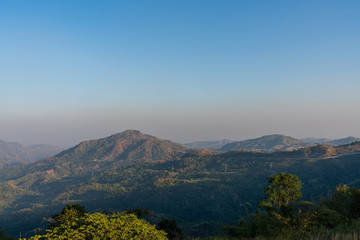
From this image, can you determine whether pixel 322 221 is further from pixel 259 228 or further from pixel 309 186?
pixel 309 186

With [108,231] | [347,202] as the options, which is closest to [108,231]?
[108,231]

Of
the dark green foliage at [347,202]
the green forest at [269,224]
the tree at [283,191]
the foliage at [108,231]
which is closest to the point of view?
the foliage at [108,231]

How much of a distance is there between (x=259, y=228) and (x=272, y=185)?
17437mm

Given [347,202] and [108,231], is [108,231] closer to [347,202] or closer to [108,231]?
[108,231]

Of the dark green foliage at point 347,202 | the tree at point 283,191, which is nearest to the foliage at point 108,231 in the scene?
the dark green foliage at point 347,202

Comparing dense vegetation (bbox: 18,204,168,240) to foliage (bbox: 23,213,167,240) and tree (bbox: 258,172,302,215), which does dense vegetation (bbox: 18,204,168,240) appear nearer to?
foliage (bbox: 23,213,167,240)

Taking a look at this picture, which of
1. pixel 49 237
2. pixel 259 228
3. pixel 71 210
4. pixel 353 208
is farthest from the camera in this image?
pixel 71 210

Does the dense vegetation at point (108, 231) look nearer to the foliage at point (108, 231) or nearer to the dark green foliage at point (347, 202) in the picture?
the foliage at point (108, 231)

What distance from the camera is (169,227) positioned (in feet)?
145

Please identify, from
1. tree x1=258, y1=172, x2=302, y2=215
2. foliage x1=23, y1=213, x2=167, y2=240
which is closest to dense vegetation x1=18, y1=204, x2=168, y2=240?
foliage x1=23, y1=213, x2=167, y2=240

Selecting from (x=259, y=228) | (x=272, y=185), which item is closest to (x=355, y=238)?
(x=259, y=228)

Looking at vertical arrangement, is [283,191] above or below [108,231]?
below

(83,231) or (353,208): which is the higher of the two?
(83,231)

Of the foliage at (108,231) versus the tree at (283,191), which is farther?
the tree at (283,191)
